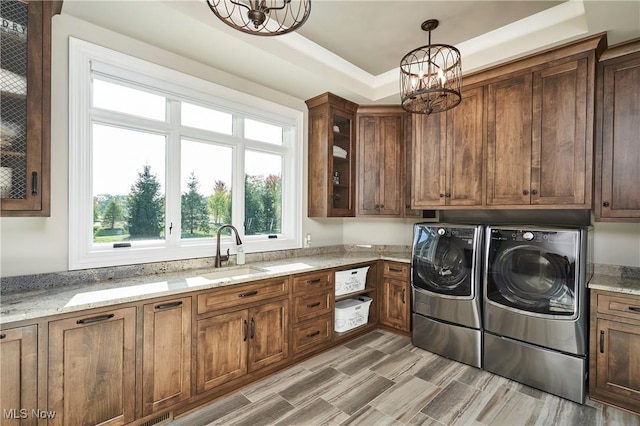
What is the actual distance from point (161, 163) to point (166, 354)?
1.54 m

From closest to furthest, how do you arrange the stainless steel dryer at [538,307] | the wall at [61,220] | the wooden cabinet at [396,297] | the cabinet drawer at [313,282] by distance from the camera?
the wall at [61,220]
the stainless steel dryer at [538,307]
the cabinet drawer at [313,282]
the wooden cabinet at [396,297]

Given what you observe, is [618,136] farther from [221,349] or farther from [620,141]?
[221,349]

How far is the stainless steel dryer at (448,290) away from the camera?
279cm

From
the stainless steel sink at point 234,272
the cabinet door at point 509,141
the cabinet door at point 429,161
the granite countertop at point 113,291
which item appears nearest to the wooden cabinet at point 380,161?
the cabinet door at point 429,161

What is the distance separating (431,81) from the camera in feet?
8.71

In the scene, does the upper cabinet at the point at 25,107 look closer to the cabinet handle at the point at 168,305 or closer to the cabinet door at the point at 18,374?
the cabinet door at the point at 18,374

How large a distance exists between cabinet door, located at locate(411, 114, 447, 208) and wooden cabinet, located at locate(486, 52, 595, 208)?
446mm

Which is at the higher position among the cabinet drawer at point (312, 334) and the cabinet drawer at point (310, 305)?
the cabinet drawer at point (310, 305)

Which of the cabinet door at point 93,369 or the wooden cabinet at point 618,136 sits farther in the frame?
the wooden cabinet at point 618,136

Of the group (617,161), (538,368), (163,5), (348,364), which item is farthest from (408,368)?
(163,5)

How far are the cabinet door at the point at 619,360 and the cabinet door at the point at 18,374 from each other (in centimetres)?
362

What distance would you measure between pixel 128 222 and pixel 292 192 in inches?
67.0

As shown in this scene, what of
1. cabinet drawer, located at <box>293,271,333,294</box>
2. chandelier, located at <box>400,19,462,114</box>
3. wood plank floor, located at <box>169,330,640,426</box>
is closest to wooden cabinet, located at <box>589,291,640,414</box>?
wood plank floor, located at <box>169,330,640,426</box>

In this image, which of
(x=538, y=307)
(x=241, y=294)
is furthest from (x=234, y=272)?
(x=538, y=307)
